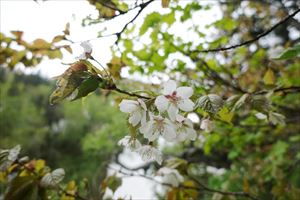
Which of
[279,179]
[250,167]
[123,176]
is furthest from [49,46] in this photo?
[250,167]

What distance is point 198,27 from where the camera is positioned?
70.4 inches

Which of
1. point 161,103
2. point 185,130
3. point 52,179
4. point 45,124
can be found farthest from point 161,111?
point 45,124

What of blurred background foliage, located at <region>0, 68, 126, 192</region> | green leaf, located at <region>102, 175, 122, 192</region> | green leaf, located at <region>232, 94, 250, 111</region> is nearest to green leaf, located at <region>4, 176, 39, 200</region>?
green leaf, located at <region>102, 175, 122, 192</region>

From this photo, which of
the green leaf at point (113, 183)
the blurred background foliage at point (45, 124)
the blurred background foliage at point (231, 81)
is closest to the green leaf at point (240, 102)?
the blurred background foliage at point (231, 81)

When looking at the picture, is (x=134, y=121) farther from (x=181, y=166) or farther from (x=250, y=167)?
(x=250, y=167)

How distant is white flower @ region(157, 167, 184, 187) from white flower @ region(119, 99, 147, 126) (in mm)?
570

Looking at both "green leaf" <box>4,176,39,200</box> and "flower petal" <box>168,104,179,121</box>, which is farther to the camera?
"green leaf" <box>4,176,39,200</box>

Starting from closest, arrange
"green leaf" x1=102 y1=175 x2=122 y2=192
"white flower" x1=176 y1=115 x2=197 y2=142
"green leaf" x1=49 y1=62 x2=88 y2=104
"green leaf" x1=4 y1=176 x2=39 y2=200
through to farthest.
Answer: "green leaf" x1=49 y1=62 x2=88 y2=104, "white flower" x1=176 y1=115 x2=197 y2=142, "green leaf" x1=4 y1=176 x2=39 y2=200, "green leaf" x1=102 y1=175 x2=122 y2=192

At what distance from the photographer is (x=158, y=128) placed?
65 centimetres

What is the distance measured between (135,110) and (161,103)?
0.05 m

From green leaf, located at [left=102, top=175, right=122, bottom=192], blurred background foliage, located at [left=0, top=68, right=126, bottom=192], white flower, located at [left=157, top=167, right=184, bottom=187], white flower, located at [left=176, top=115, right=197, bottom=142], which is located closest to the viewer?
white flower, located at [left=176, top=115, right=197, bottom=142]

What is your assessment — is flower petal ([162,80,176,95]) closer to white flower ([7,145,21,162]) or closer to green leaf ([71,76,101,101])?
green leaf ([71,76,101,101])

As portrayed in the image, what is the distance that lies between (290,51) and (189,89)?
30 centimetres

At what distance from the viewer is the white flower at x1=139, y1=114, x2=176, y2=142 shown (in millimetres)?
646
